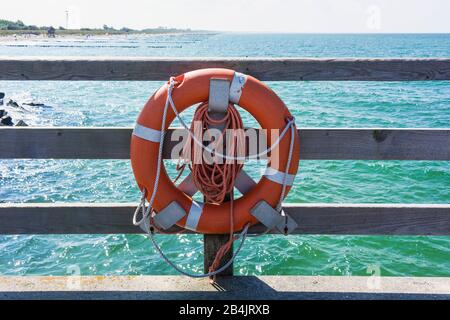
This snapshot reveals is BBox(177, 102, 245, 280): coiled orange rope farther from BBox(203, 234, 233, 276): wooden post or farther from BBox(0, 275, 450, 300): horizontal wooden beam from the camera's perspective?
BBox(0, 275, 450, 300): horizontal wooden beam

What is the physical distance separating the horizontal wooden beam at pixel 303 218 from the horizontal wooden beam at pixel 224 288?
0.22 meters

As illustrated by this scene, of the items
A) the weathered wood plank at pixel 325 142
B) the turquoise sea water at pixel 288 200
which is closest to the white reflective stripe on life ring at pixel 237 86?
the weathered wood plank at pixel 325 142

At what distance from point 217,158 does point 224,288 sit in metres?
0.60

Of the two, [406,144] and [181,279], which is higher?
[406,144]

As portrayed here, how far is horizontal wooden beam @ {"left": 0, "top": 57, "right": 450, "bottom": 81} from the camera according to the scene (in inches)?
83.7

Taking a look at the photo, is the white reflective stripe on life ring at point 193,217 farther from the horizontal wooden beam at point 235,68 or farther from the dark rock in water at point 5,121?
the dark rock in water at point 5,121

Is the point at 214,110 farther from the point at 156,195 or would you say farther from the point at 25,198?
the point at 25,198

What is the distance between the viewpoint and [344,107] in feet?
61.4

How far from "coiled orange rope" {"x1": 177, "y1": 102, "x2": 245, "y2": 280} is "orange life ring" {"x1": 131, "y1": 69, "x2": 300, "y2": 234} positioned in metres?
0.06

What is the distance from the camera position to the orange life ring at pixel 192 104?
2.07 metres

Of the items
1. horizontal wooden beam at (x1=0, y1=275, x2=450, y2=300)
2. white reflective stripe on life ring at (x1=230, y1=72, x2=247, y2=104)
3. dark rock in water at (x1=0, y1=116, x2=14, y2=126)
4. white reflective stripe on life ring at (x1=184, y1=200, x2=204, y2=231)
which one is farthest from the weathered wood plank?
dark rock in water at (x1=0, y1=116, x2=14, y2=126)

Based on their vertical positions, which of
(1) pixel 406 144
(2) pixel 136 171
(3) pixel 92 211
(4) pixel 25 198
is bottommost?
(4) pixel 25 198
